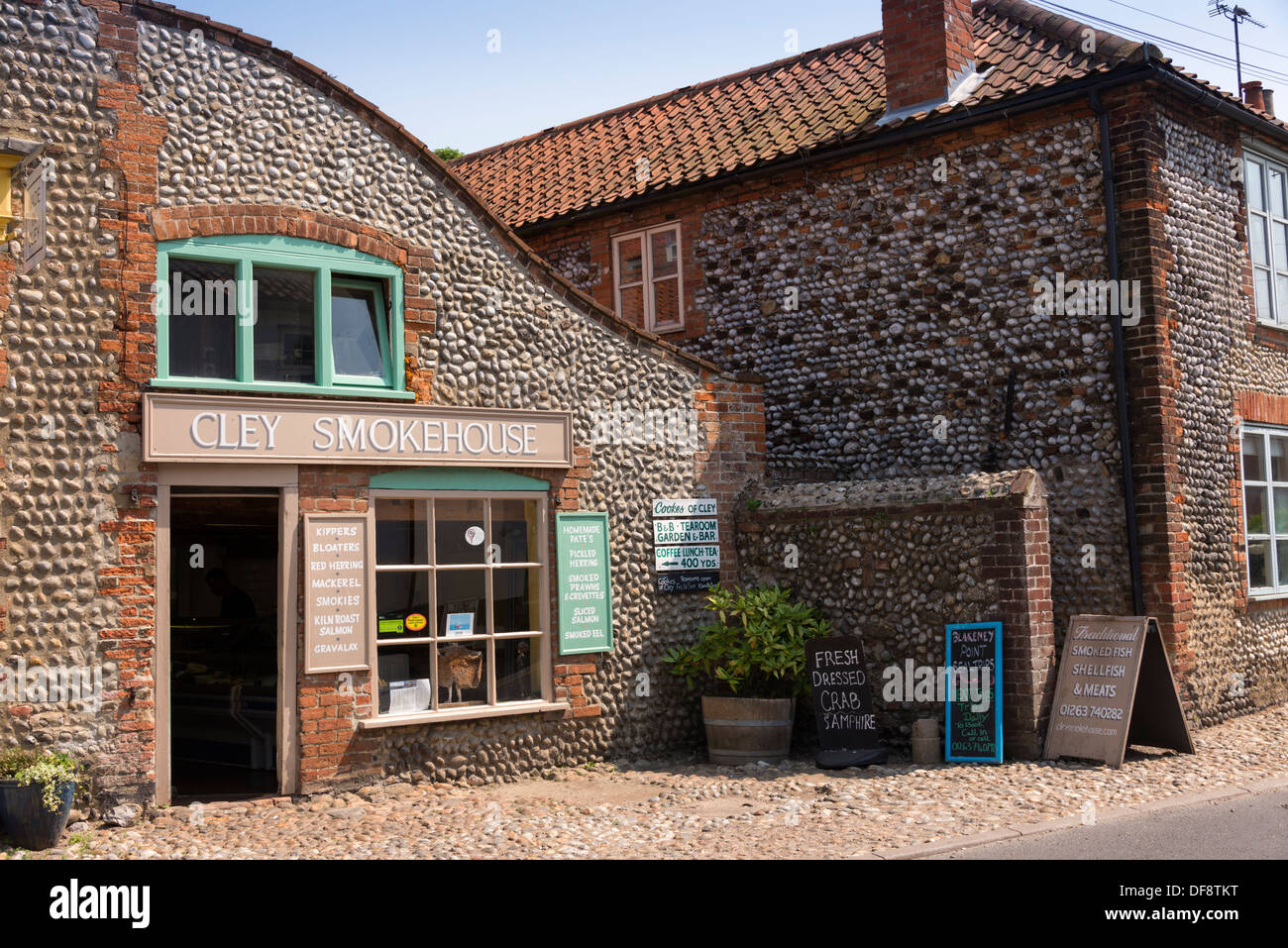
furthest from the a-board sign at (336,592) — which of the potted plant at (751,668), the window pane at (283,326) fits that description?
the potted plant at (751,668)

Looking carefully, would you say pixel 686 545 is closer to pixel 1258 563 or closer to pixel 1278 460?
pixel 1258 563

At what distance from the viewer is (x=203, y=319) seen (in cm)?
986

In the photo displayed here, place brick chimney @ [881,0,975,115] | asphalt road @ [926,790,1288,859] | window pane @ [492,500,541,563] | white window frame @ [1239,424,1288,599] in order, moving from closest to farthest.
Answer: asphalt road @ [926,790,1288,859] < window pane @ [492,500,541,563] < white window frame @ [1239,424,1288,599] < brick chimney @ [881,0,975,115]

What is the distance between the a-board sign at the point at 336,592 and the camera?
9.77 meters

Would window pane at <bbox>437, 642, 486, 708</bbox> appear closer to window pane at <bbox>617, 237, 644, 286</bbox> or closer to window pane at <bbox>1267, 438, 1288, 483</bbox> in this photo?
window pane at <bbox>617, 237, 644, 286</bbox>

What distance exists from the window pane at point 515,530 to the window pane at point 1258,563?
26.5 ft

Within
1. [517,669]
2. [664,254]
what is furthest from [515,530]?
[664,254]

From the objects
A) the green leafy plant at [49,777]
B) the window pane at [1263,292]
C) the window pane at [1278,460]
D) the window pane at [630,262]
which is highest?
the window pane at [630,262]

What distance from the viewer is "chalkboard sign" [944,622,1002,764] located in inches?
418

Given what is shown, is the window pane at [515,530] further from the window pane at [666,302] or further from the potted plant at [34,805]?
the window pane at [666,302]

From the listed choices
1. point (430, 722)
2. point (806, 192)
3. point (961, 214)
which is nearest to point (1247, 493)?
point (961, 214)

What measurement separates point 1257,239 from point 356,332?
10.5 metres

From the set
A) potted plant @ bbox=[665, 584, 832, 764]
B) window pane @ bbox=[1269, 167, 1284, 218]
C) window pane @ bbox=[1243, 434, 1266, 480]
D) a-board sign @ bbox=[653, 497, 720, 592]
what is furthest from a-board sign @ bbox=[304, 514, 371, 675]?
window pane @ bbox=[1269, 167, 1284, 218]

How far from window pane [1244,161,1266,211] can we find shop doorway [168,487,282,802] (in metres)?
11.4
